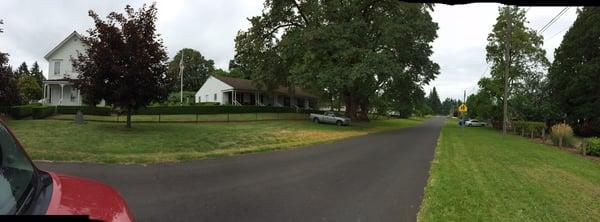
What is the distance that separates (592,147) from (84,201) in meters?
24.2

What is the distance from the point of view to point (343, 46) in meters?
34.6

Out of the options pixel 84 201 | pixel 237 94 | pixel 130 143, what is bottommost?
pixel 130 143

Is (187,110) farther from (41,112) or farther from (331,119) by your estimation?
(331,119)

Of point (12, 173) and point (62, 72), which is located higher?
point (62, 72)

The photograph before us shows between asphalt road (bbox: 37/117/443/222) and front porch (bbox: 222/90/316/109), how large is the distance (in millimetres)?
41002

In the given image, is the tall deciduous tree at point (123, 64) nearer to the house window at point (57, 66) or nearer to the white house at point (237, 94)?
the house window at point (57, 66)

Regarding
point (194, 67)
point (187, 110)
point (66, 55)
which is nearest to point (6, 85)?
point (187, 110)

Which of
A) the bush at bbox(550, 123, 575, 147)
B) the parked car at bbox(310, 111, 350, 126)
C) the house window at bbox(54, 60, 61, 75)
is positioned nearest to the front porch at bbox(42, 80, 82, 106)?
the house window at bbox(54, 60, 61, 75)

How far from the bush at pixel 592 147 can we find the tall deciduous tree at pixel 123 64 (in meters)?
20.2

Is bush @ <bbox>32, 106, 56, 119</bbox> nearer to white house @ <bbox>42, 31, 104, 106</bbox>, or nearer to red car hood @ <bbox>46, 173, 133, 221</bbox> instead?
white house @ <bbox>42, 31, 104, 106</bbox>

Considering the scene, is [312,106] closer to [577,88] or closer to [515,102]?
[515,102]

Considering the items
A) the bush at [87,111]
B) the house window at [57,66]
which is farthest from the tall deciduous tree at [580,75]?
the house window at [57,66]

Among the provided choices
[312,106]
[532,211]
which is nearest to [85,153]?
[532,211]

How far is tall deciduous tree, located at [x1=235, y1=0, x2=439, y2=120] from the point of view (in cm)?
3438
